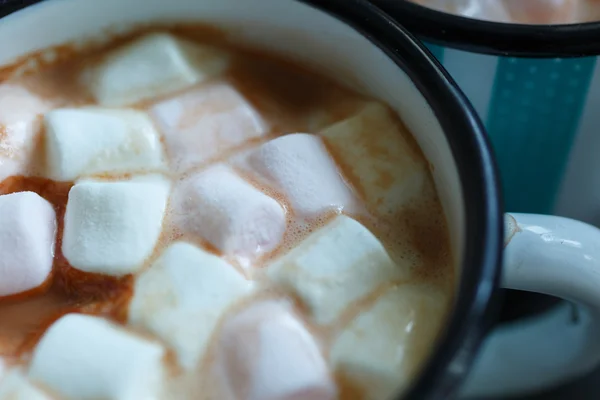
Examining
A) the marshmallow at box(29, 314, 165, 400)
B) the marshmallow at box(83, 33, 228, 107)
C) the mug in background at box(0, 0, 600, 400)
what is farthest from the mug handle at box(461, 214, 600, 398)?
the marshmallow at box(83, 33, 228, 107)

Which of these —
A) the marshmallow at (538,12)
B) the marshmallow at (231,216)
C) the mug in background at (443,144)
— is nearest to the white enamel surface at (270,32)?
the mug in background at (443,144)

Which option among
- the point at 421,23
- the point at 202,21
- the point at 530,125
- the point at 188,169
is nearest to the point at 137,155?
the point at 188,169

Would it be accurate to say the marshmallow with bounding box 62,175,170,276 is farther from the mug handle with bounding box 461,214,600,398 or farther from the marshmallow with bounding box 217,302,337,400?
the mug handle with bounding box 461,214,600,398

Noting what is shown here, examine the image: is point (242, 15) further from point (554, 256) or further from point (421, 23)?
point (554, 256)

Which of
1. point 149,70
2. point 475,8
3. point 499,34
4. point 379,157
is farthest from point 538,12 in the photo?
point 149,70

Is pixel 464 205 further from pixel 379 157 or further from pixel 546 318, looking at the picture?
pixel 546 318

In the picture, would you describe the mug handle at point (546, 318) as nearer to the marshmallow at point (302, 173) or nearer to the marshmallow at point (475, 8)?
the marshmallow at point (302, 173)
